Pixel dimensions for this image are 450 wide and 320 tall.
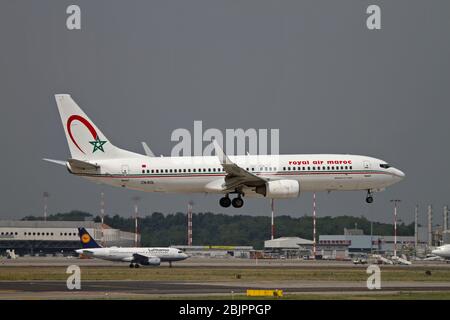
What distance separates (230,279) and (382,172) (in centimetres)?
2139

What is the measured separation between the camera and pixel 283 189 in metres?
98.4

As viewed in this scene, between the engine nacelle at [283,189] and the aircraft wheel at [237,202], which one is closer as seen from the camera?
the engine nacelle at [283,189]

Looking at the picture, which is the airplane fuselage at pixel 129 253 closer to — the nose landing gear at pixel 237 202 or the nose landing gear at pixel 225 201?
the nose landing gear at pixel 225 201

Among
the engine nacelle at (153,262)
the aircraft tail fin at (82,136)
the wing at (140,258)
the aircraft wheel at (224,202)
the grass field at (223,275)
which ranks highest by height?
the aircraft tail fin at (82,136)

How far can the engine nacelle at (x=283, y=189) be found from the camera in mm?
98438

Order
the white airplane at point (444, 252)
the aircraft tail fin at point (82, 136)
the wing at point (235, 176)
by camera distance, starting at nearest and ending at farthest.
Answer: the wing at point (235, 176) < the aircraft tail fin at point (82, 136) < the white airplane at point (444, 252)

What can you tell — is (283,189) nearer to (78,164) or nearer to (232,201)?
(232,201)

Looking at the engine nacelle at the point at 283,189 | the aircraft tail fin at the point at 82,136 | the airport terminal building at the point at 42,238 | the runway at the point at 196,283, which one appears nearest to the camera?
the runway at the point at 196,283

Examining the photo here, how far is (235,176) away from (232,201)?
14.5 ft

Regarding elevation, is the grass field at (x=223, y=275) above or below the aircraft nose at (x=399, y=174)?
below

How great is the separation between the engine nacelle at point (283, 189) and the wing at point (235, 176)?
1112 millimetres

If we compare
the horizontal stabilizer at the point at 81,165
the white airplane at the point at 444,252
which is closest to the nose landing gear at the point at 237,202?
the horizontal stabilizer at the point at 81,165

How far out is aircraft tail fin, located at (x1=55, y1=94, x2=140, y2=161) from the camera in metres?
102
